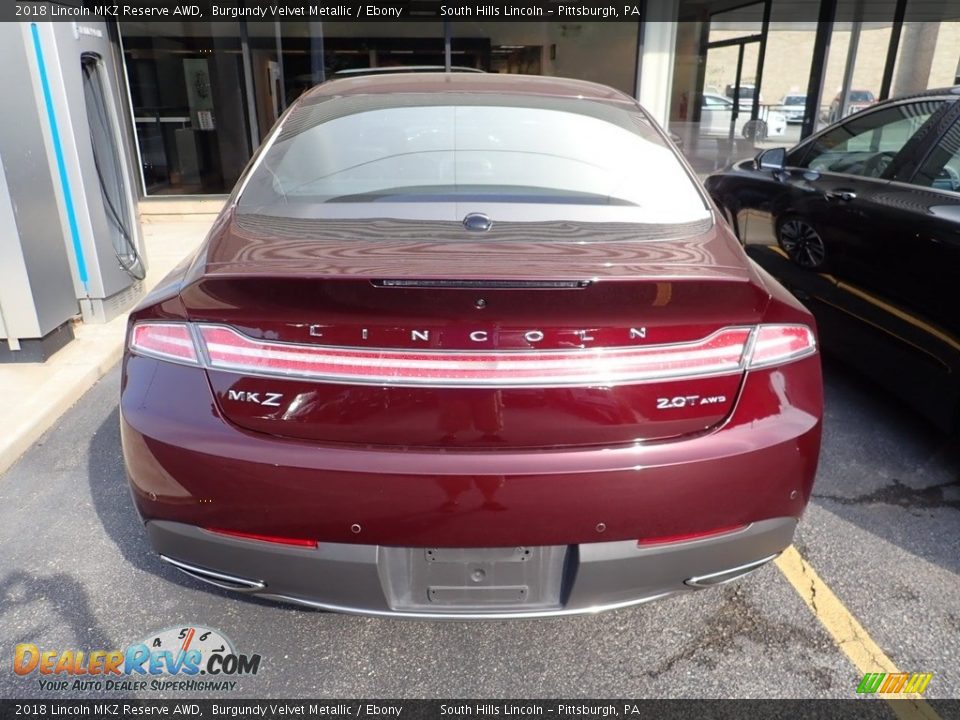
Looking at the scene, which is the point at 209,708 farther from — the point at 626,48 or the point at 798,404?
the point at 626,48

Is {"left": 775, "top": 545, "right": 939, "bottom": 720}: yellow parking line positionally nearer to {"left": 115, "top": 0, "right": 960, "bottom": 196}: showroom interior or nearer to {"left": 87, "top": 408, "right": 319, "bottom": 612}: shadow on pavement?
{"left": 87, "top": 408, "right": 319, "bottom": 612}: shadow on pavement

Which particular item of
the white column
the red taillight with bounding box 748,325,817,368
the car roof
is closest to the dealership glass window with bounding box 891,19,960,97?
the white column

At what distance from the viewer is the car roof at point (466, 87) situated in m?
2.92

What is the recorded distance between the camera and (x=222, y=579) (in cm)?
194

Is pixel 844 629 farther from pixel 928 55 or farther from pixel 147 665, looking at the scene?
pixel 928 55

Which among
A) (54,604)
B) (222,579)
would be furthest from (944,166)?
(54,604)

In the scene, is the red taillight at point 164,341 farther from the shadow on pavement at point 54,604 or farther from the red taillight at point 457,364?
the shadow on pavement at point 54,604

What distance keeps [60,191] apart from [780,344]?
4729 mm

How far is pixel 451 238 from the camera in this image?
1.96 m

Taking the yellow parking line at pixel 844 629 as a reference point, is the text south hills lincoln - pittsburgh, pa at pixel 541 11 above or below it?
above

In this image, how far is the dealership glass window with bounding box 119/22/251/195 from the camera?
396 inches

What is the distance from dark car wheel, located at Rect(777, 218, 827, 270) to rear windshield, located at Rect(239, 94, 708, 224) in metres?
1.72

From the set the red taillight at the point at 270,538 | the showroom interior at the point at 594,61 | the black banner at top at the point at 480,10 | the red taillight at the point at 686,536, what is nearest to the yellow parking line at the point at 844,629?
the red taillight at the point at 686,536

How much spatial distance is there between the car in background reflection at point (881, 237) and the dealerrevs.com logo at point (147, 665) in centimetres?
294
